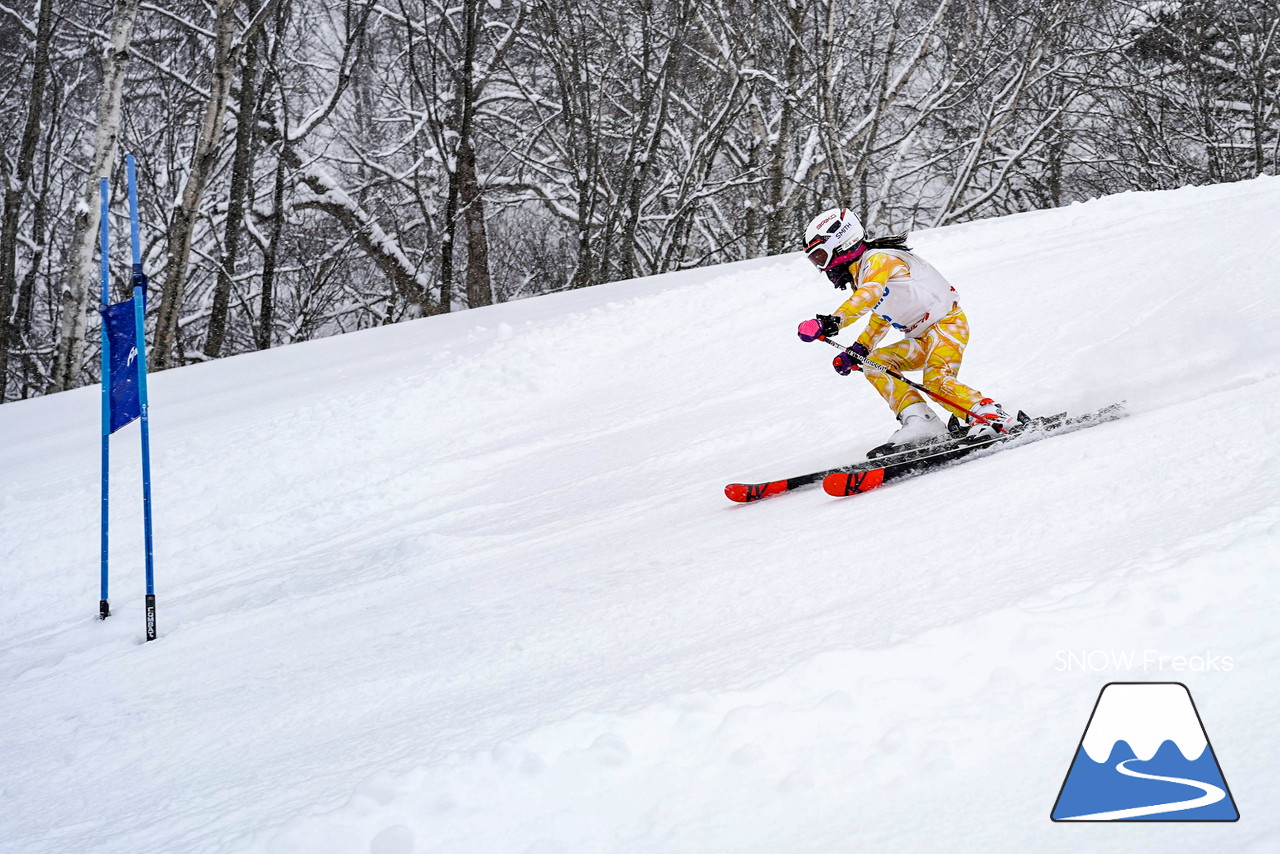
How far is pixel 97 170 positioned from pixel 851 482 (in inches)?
385

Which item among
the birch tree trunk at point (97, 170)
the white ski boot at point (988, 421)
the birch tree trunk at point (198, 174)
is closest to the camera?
the white ski boot at point (988, 421)

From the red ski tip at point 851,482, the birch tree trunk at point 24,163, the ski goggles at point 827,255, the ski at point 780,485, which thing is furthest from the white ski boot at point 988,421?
the birch tree trunk at point 24,163

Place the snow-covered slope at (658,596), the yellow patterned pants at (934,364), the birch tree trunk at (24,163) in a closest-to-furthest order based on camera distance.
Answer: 1. the snow-covered slope at (658,596)
2. the yellow patterned pants at (934,364)
3. the birch tree trunk at (24,163)

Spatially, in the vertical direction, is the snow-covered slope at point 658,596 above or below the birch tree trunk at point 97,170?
below

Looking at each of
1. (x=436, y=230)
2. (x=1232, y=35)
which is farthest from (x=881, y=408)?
(x=1232, y=35)

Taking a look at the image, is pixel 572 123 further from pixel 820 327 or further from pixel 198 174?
pixel 820 327

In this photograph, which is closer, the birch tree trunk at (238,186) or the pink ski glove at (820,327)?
the pink ski glove at (820,327)

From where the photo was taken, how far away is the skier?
5.72m

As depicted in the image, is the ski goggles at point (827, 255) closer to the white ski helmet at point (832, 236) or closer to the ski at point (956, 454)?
Answer: the white ski helmet at point (832, 236)

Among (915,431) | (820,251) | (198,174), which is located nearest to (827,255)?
(820,251)

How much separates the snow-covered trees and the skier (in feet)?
36.3

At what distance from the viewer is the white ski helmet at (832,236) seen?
5.83 meters

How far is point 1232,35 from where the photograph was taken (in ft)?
59.1

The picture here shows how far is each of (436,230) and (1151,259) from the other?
13112 mm
